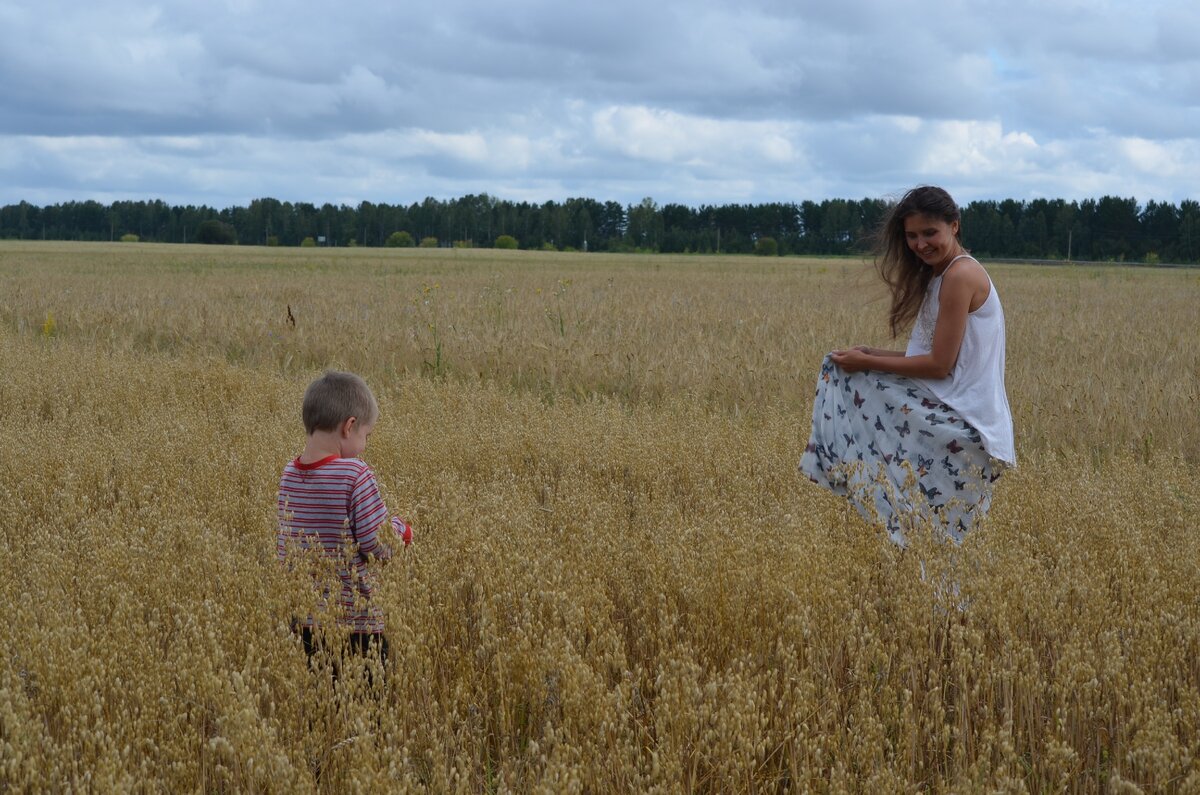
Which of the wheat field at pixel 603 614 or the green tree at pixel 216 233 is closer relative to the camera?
the wheat field at pixel 603 614

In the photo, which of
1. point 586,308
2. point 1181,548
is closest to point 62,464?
point 1181,548

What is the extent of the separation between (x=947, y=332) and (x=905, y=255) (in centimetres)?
40

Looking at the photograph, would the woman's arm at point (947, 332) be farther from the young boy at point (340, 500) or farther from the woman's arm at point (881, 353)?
the young boy at point (340, 500)

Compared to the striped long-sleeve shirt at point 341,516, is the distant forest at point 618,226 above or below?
above

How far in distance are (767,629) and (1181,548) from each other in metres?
1.72

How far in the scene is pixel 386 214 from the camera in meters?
108

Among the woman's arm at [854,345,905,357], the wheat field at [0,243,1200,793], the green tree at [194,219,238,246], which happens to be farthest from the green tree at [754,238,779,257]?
the woman's arm at [854,345,905,357]

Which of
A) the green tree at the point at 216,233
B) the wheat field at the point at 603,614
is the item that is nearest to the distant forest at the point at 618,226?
the green tree at the point at 216,233

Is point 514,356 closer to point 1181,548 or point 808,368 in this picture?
point 808,368

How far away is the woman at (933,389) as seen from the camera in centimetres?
367

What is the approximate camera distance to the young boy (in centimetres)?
321

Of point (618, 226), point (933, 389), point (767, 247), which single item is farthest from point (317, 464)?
point (618, 226)

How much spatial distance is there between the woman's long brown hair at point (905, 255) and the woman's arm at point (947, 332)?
223 mm

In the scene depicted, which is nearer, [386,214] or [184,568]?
[184,568]
